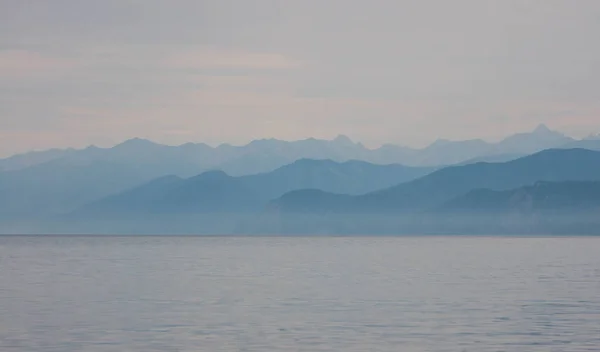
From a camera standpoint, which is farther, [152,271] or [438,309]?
[152,271]

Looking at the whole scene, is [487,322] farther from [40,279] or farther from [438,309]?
[40,279]

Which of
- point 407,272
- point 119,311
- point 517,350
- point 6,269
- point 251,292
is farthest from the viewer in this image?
point 6,269

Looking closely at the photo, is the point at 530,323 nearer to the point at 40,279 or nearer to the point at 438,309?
the point at 438,309

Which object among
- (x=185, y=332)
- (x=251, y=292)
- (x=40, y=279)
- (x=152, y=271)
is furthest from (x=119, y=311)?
(x=152, y=271)

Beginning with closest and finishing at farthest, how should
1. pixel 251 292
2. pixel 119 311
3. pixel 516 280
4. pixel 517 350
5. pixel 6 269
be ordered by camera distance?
1. pixel 517 350
2. pixel 119 311
3. pixel 251 292
4. pixel 516 280
5. pixel 6 269

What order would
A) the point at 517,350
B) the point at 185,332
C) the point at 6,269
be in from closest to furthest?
the point at 517,350 → the point at 185,332 → the point at 6,269

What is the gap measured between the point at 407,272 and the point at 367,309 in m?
36.8

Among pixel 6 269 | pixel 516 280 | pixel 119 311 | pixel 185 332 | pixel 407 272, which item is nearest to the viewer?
pixel 185 332

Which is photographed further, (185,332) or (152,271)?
(152,271)

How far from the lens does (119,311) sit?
54312 millimetres

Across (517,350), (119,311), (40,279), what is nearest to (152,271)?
(40,279)

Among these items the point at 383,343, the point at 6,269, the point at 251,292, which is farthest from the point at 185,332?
the point at 6,269

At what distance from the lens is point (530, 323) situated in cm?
4878

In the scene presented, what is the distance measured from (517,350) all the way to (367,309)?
15.1m
